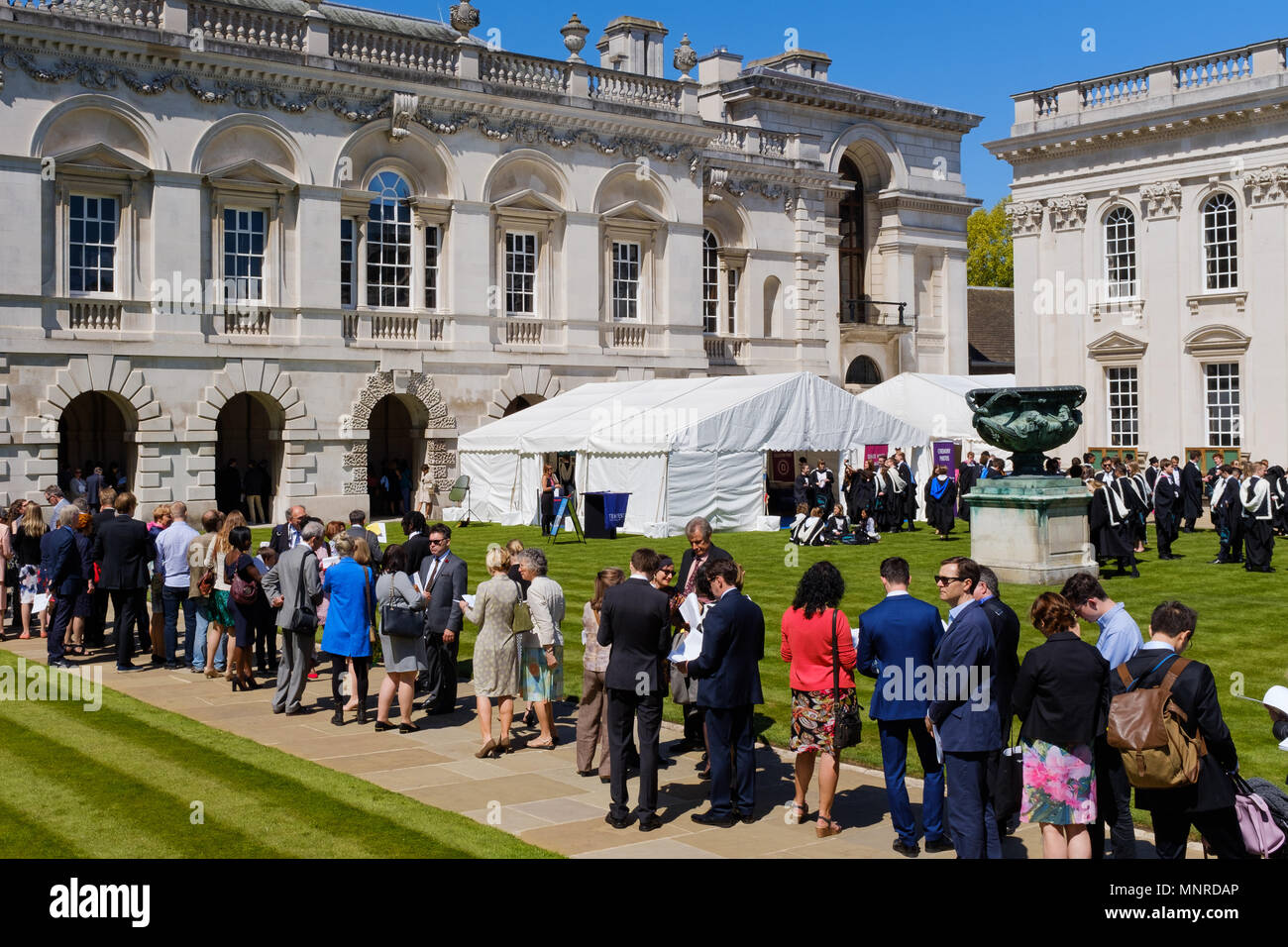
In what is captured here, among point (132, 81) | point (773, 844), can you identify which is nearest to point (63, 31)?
point (132, 81)

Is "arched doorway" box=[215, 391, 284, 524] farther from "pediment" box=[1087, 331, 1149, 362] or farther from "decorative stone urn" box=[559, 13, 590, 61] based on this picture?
"pediment" box=[1087, 331, 1149, 362]

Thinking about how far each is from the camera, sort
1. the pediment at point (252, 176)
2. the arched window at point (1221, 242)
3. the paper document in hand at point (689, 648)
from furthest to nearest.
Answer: the arched window at point (1221, 242)
the pediment at point (252, 176)
the paper document in hand at point (689, 648)

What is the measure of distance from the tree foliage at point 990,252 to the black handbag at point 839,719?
2676 inches

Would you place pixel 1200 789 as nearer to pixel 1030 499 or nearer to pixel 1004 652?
pixel 1004 652

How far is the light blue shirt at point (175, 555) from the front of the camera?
48.7 ft

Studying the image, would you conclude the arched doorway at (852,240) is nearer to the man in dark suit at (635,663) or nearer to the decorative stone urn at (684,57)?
the decorative stone urn at (684,57)

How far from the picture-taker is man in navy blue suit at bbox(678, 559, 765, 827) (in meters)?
8.93

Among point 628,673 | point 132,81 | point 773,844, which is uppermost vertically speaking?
point 132,81

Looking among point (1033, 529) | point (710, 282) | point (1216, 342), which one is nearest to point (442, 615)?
point (1033, 529)

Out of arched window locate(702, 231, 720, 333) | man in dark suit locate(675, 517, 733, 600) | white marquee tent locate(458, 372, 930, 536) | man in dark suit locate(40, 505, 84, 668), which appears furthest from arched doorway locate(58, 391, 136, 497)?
man in dark suit locate(675, 517, 733, 600)

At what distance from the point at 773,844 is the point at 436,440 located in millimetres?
26746

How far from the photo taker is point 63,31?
91.6 ft

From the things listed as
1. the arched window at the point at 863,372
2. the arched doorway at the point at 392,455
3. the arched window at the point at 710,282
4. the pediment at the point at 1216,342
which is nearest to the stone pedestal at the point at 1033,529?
the arched doorway at the point at 392,455
